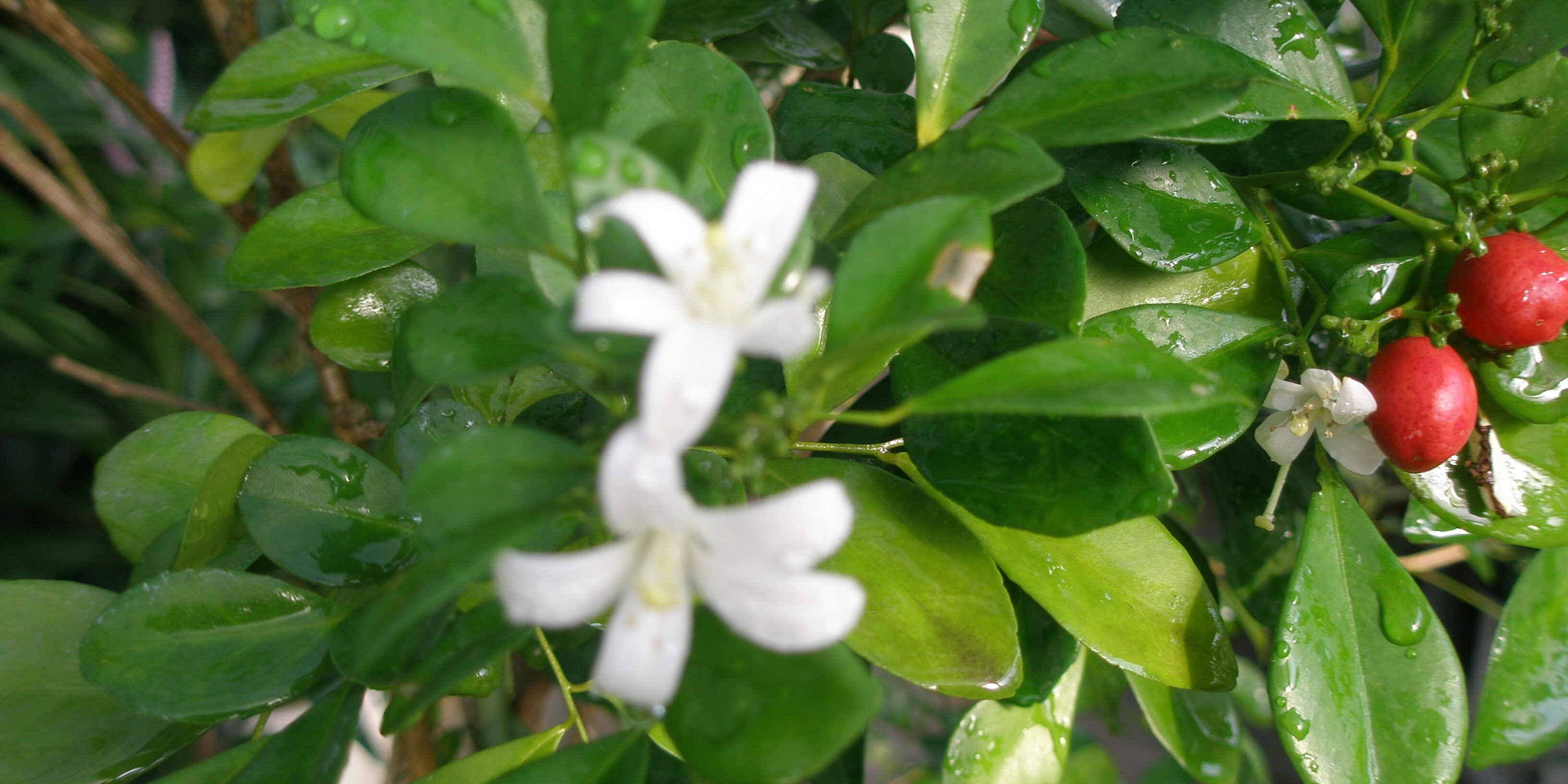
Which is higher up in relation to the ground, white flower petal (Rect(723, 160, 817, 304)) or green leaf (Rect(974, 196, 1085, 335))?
white flower petal (Rect(723, 160, 817, 304))

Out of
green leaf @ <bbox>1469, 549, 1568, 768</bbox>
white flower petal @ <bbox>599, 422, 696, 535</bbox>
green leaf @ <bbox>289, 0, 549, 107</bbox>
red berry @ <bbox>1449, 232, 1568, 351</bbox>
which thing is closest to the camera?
white flower petal @ <bbox>599, 422, 696, 535</bbox>

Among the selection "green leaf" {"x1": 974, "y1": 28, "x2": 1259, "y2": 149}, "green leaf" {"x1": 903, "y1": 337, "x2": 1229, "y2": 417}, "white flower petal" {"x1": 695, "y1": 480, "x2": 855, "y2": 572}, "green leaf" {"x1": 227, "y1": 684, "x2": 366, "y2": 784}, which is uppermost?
"green leaf" {"x1": 974, "y1": 28, "x2": 1259, "y2": 149}

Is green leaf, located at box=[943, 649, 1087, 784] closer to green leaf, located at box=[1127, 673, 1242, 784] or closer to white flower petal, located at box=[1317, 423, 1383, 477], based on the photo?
green leaf, located at box=[1127, 673, 1242, 784]

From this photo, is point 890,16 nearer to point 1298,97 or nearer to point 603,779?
point 1298,97

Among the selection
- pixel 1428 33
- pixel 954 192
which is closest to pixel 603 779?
pixel 954 192

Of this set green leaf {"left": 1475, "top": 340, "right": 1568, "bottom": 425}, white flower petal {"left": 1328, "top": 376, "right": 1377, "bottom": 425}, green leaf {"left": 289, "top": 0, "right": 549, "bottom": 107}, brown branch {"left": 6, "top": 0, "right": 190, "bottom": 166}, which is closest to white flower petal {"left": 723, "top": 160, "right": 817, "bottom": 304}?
green leaf {"left": 289, "top": 0, "right": 549, "bottom": 107}

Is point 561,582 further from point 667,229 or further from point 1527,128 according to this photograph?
point 1527,128

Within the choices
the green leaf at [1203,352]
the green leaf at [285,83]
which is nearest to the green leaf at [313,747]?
the green leaf at [285,83]

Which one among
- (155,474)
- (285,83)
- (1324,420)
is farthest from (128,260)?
(1324,420)
